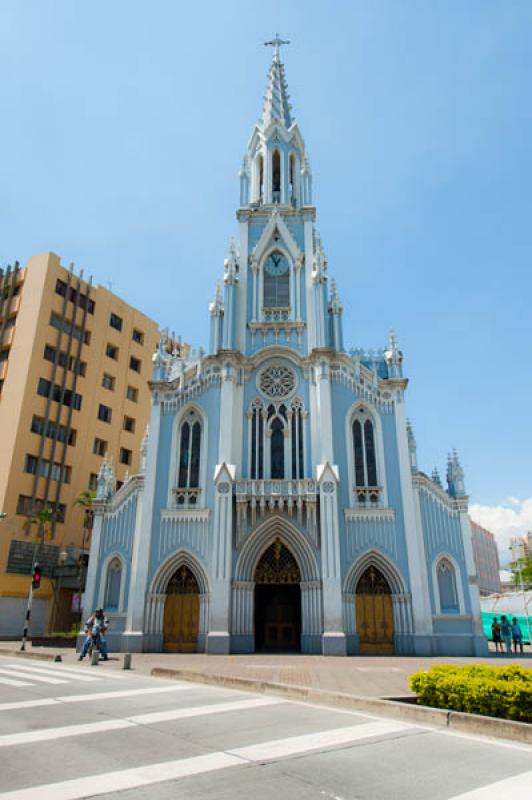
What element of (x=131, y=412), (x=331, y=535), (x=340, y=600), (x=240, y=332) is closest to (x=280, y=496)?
(x=331, y=535)

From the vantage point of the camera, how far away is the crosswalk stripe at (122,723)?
23.0 ft

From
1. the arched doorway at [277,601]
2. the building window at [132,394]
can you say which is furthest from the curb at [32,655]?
the building window at [132,394]

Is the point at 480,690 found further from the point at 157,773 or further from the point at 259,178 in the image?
the point at 259,178

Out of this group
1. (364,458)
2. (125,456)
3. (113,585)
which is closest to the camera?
(113,585)

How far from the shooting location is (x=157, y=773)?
5523 millimetres

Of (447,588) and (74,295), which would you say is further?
(74,295)

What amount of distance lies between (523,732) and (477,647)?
57.6 feet

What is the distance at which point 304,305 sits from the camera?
29.7m

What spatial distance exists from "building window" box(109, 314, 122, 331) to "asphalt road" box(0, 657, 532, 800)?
41.8 metres

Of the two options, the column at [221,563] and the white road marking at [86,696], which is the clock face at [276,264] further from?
the white road marking at [86,696]

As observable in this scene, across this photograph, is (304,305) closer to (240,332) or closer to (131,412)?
(240,332)

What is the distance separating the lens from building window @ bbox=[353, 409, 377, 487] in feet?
84.5

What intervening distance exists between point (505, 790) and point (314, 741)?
2550 mm

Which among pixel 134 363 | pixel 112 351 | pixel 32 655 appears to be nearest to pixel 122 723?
pixel 32 655
